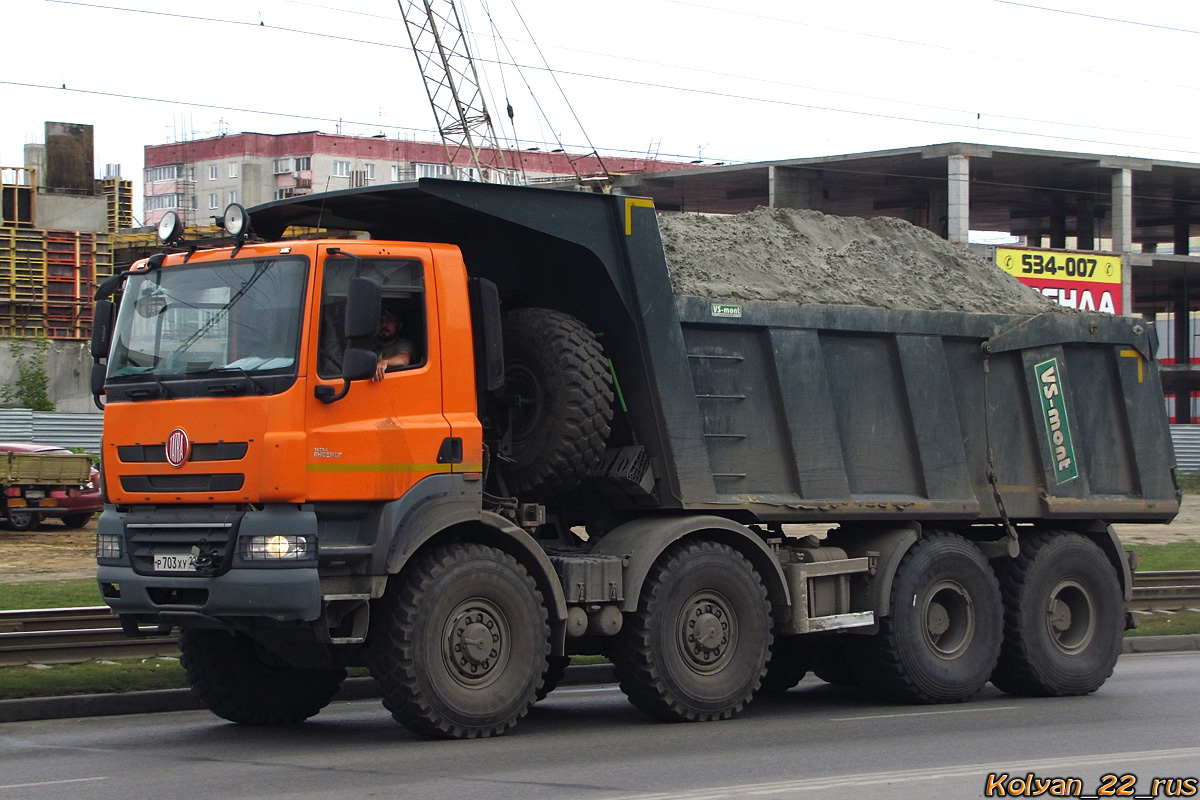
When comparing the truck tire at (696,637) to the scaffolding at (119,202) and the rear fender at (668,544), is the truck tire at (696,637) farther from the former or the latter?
the scaffolding at (119,202)

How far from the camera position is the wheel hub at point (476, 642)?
910 cm

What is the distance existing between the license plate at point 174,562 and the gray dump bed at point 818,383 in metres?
2.66

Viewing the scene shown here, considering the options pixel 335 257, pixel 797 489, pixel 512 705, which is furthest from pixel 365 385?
pixel 797 489

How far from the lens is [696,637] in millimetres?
10227

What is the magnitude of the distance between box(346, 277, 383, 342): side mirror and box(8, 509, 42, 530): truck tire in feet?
69.8

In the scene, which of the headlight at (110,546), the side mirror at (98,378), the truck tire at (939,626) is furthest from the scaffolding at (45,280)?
the truck tire at (939,626)

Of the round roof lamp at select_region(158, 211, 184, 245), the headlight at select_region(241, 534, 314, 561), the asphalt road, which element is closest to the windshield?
the round roof lamp at select_region(158, 211, 184, 245)

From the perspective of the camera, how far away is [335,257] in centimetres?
900

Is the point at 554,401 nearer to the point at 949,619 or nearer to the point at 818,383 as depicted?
the point at 818,383

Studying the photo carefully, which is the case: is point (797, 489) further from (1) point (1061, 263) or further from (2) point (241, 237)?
(1) point (1061, 263)

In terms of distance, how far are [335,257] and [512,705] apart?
3.00 metres

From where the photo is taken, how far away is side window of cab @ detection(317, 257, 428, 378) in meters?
8.90

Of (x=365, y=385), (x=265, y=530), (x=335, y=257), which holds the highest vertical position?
(x=335, y=257)

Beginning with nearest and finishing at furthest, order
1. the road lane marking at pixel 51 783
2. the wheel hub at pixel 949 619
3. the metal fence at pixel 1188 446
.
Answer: the road lane marking at pixel 51 783 < the wheel hub at pixel 949 619 < the metal fence at pixel 1188 446
